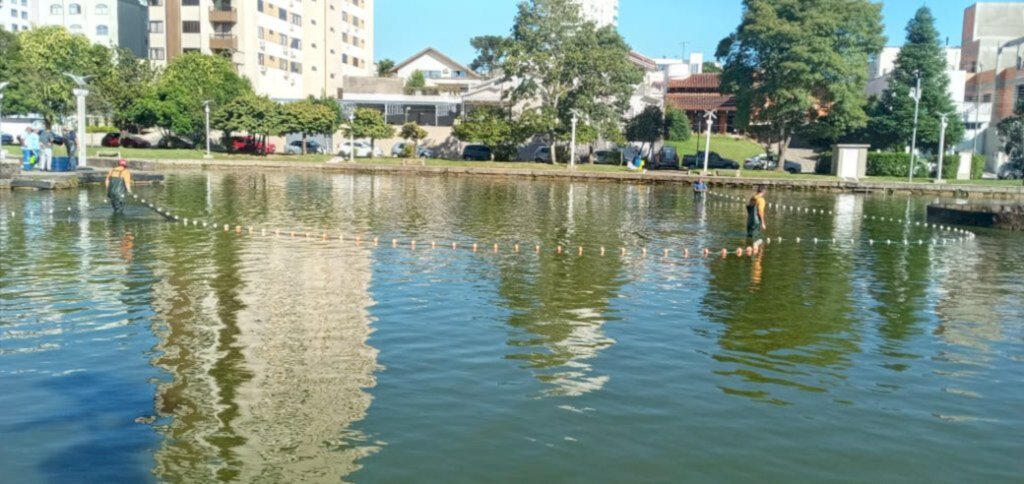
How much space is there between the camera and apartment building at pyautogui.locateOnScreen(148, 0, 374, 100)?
93.4m

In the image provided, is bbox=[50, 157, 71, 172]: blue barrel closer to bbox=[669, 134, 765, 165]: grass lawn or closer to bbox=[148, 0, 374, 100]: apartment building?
bbox=[148, 0, 374, 100]: apartment building

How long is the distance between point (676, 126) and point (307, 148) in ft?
120

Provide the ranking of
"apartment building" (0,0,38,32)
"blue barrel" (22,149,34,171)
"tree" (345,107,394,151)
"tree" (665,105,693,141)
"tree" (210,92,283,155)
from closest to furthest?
1. "blue barrel" (22,149,34,171)
2. "tree" (210,92,283,155)
3. "tree" (345,107,394,151)
4. "tree" (665,105,693,141)
5. "apartment building" (0,0,38,32)

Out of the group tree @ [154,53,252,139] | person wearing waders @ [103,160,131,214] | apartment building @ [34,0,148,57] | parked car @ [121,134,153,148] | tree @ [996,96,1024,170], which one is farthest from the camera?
apartment building @ [34,0,148,57]

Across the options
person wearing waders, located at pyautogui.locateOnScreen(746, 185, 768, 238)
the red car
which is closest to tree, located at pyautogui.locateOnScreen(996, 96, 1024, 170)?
person wearing waders, located at pyautogui.locateOnScreen(746, 185, 768, 238)

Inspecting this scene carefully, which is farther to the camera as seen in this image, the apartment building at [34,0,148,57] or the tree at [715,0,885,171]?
the apartment building at [34,0,148,57]

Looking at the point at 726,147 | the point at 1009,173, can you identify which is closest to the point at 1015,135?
the point at 1009,173

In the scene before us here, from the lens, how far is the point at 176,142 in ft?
273

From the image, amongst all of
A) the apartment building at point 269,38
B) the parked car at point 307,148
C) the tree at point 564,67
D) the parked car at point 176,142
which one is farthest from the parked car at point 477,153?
the apartment building at point 269,38

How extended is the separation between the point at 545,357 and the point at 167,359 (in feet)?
18.5

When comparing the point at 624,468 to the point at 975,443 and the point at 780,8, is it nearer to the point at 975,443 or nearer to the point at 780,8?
the point at 975,443

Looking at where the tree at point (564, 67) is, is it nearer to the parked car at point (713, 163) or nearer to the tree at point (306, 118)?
the parked car at point (713, 163)

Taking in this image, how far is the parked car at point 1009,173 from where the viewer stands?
227 ft

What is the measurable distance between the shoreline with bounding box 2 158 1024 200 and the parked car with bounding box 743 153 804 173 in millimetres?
13694
